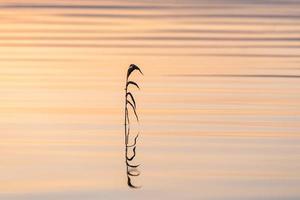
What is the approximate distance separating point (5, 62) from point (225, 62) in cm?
178

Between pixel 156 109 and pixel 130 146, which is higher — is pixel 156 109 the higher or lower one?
the higher one

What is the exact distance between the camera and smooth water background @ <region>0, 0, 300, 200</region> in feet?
23.6

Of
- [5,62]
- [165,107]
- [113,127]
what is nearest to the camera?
[113,127]

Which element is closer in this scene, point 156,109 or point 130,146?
point 130,146

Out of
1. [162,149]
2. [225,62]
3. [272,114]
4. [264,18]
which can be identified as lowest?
[162,149]

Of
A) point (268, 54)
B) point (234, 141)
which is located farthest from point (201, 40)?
point (234, 141)

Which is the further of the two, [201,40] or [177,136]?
[201,40]

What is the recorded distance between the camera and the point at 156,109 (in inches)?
364

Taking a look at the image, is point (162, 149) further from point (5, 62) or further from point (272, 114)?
point (5, 62)

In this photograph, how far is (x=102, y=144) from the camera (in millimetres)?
8102

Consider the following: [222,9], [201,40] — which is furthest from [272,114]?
[222,9]

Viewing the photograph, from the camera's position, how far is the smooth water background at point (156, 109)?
720 centimetres

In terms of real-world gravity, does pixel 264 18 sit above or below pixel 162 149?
above

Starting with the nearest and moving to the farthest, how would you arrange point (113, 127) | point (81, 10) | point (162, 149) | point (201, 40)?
point (162, 149) < point (113, 127) < point (201, 40) < point (81, 10)
